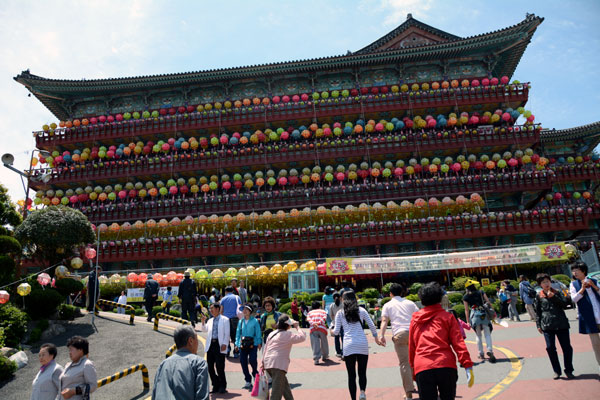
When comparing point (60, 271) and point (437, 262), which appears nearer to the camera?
point (60, 271)

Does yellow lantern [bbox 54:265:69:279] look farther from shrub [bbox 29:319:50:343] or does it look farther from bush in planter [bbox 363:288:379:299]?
bush in planter [bbox 363:288:379:299]

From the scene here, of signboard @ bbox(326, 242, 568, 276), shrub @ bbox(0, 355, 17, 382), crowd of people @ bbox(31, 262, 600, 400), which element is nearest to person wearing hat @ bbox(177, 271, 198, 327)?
crowd of people @ bbox(31, 262, 600, 400)

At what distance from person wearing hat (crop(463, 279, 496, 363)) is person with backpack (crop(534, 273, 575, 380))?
135cm

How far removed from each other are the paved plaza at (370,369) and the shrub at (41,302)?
0.97 m

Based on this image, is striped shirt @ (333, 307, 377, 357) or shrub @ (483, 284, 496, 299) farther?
shrub @ (483, 284, 496, 299)

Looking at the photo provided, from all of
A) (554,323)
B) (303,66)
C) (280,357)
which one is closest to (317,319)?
(280,357)

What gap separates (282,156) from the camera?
3322 cm

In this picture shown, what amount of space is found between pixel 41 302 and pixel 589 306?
583 inches

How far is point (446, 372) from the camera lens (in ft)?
14.3

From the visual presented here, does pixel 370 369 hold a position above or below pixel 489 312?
below

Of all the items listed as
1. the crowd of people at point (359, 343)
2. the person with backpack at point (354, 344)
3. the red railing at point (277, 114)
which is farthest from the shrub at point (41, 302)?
the red railing at point (277, 114)

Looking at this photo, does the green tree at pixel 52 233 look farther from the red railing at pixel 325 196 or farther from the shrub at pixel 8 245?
the red railing at pixel 325 196

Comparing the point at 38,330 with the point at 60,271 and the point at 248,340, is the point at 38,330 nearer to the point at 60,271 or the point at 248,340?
the point at 60,271

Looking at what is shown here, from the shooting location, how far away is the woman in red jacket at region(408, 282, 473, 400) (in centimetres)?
434
